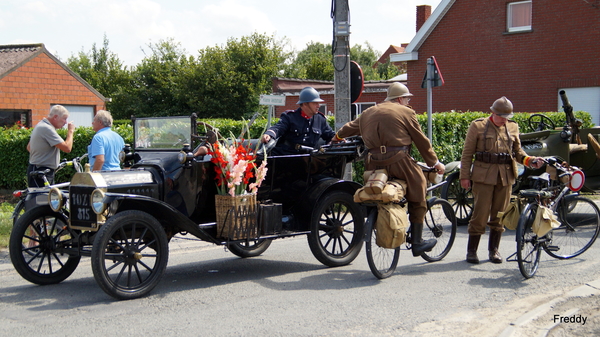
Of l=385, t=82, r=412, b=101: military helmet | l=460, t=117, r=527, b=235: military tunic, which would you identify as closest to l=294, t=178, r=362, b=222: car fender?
l=385, t=82, r=412, b=101: military helmet

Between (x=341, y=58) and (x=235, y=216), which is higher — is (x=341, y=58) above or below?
above

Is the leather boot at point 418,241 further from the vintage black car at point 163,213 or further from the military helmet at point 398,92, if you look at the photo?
the military helmet at point 398,92

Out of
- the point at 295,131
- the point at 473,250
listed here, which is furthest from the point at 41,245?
the point at 473,250

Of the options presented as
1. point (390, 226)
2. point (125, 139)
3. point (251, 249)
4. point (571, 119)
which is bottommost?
point (251, 249)

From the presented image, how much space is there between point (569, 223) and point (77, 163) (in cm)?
608

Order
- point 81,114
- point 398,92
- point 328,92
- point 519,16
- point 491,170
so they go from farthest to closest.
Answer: point 81,114 < point 328,92 < point 519,16 < point 491,170 < point 398,92

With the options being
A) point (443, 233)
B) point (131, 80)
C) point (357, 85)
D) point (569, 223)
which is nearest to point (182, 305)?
point (443, 233)

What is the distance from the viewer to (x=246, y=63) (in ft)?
110

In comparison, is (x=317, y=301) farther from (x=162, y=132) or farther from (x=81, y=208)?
(x=162, y=132)

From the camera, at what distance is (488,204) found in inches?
286

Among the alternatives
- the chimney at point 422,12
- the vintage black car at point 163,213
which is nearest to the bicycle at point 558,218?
the vintage black car at point 163,213

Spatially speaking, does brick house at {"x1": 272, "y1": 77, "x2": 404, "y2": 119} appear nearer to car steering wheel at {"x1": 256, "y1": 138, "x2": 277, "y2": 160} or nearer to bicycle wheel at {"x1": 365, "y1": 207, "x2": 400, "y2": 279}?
car steering wheel at {"x1": 256, "y1": 138, "x2": 277, "y2": 160}

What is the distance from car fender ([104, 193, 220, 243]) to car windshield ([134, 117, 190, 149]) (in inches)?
34.5

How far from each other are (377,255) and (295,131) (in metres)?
1.74
